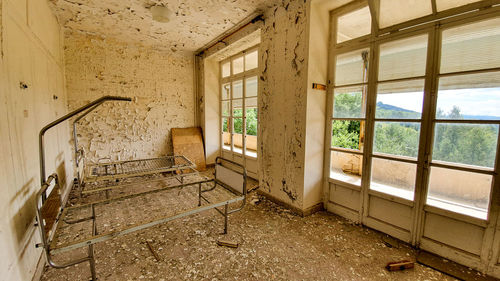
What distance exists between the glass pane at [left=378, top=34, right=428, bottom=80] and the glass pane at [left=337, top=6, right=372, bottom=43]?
0.31 metres

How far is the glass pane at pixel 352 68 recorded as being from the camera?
2.17 metres

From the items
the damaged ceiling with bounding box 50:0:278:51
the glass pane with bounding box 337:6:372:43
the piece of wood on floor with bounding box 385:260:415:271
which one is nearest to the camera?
the piece of wood on floor with bounding box 385:260:415:271

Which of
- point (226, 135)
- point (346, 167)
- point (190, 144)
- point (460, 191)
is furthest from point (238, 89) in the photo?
point (460, 191)

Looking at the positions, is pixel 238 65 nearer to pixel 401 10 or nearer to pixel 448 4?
pixel 401 10

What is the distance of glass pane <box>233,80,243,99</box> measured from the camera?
3988mm

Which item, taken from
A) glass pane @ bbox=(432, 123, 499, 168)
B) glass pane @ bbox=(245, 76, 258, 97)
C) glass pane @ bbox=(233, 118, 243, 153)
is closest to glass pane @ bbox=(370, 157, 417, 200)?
glass pane @ bbox=(432, 123, 499, 168)

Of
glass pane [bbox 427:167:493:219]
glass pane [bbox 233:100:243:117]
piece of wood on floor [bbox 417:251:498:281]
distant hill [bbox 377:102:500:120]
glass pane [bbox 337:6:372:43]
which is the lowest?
piece of wood on floor [bbox 417:251:498:281]

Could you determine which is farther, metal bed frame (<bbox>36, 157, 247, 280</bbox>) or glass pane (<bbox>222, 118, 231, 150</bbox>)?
glass pane (<bbox>222, 118, 231, 150</bbox>)

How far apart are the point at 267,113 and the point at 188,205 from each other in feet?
5.47

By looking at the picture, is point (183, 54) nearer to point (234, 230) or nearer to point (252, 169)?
point (252, 169)

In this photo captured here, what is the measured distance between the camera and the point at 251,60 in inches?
146

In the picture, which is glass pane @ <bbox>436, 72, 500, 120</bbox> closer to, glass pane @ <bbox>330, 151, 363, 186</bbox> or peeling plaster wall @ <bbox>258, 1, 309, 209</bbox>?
glass pane @ <bbox>330, 151, 363, 186</bbox>

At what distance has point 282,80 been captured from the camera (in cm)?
256

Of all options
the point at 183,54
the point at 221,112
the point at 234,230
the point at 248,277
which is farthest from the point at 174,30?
the point at 248,277
